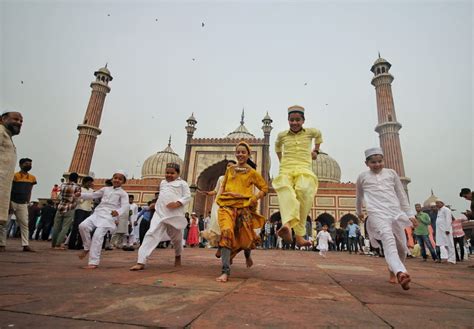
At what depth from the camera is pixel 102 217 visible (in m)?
3.47

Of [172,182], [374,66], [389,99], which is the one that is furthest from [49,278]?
[374,66]

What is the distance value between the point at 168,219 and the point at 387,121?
75.6 ft

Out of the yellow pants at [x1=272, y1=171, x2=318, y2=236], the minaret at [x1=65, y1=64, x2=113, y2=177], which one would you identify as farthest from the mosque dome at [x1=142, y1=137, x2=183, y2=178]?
the yellow pants at [x1=272, y1=171, x2=318, y2=236]

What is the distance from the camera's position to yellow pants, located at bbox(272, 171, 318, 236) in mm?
2918

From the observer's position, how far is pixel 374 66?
2436 centimetres

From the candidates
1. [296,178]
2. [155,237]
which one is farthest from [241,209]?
[155,237]

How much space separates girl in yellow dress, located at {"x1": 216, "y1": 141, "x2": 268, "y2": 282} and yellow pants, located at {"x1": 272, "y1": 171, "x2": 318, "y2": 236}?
220 mm

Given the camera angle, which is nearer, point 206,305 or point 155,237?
point 206,305

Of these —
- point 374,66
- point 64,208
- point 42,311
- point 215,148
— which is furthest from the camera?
point 374,66

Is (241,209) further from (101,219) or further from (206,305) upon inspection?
(101,219)

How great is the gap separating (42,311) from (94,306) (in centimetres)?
20

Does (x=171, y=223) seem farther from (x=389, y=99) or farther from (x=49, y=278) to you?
(x=389, y=99)

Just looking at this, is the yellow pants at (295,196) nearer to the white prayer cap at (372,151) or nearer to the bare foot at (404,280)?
the white prayer cap at (372,151)

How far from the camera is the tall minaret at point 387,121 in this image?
21688 millimetres
